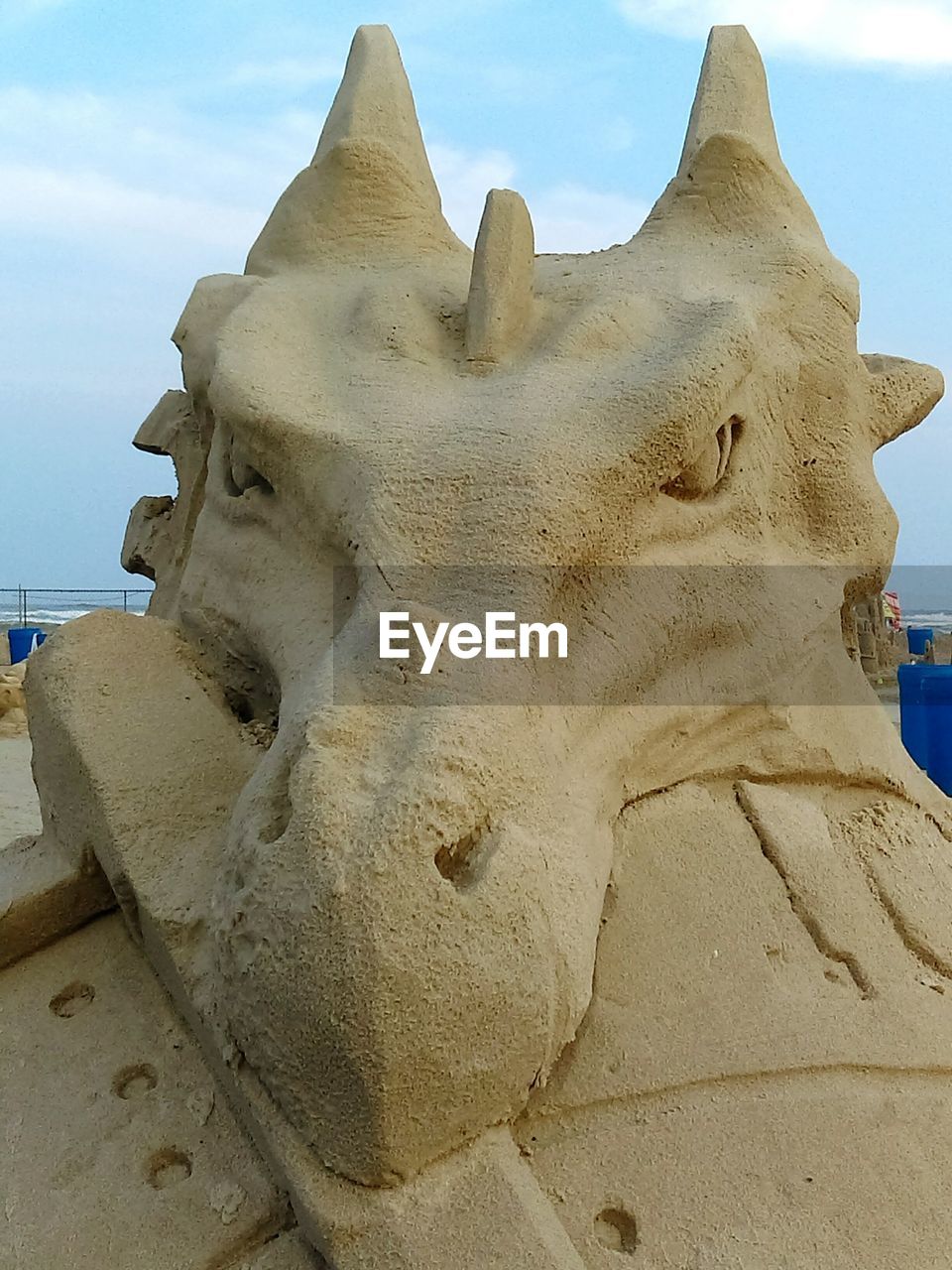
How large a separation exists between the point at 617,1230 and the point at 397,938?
1.49 ft

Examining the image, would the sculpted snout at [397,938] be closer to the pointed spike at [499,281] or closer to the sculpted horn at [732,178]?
the pointed spike at [499,281]

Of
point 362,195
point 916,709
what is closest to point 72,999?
point 362,195

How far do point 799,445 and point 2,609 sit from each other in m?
39.3

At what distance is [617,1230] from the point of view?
56.4 inches

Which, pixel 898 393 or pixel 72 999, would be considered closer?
pixel 72 999

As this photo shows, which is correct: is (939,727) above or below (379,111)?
below

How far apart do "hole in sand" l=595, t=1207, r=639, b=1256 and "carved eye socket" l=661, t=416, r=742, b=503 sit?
3.58 feet

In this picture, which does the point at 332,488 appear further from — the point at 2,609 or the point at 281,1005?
the point at 2,609

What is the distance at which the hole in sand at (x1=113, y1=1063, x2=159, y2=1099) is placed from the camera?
1.68m

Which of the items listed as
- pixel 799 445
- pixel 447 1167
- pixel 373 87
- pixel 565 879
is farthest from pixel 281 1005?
pixel 373 87

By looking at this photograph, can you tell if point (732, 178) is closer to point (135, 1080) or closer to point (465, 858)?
point (465, 858)

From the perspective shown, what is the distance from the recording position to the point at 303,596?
1987mm

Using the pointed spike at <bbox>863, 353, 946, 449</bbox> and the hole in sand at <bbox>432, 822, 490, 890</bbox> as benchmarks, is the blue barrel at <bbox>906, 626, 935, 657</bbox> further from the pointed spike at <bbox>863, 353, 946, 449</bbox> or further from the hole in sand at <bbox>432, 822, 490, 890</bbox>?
the hole in sand at <bbox>432, 822, 490, 890</bbox>

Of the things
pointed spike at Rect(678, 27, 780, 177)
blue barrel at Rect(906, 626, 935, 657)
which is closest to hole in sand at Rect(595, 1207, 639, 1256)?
pointed spike at Rect(678, 27, 780, 177)
